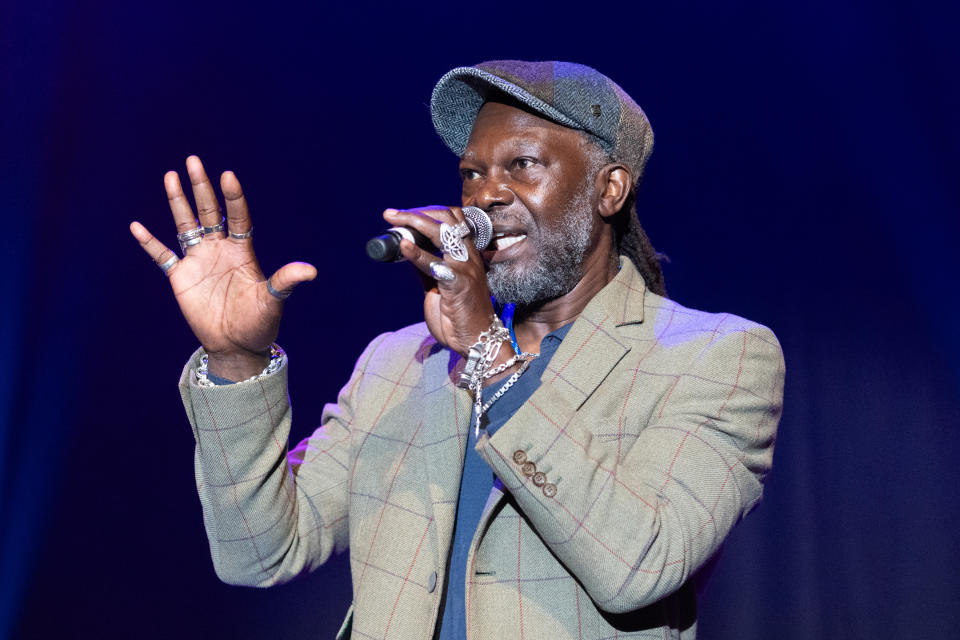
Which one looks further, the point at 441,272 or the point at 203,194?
the point at 203,194

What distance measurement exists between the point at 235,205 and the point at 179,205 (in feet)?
0.33

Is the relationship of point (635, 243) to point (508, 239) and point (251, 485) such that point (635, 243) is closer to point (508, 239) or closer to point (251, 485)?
point (508, 239)

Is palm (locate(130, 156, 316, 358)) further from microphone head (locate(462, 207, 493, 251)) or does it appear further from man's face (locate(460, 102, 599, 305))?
man's face (locate(460, 102, 599, 305))

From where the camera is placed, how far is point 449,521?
1.42 meters

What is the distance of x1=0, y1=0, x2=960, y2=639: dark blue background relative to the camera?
9.34ft

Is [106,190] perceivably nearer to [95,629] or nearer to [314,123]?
[314,123]

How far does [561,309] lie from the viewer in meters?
1.71

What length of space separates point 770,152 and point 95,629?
278cm

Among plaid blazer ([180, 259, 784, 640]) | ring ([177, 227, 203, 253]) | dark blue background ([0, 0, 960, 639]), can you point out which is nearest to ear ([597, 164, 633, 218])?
plaid blazer ([180, 259, 784, 640])

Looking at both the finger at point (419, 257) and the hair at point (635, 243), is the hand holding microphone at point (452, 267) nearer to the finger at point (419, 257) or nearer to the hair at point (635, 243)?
the finger at point (419, 257)

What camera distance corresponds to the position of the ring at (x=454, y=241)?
4.04ft

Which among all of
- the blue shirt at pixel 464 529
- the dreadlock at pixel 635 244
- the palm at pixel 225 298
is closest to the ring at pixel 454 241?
the blue shirt at pixel 464 529

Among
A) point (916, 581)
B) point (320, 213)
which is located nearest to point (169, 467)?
point (320, 213)

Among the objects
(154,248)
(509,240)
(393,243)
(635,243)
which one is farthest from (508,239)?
(154,248)
